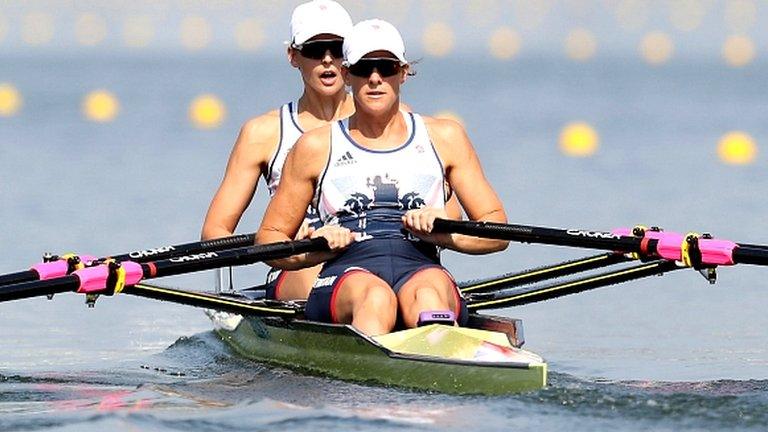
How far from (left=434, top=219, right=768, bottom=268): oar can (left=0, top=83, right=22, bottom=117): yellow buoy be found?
18756mm

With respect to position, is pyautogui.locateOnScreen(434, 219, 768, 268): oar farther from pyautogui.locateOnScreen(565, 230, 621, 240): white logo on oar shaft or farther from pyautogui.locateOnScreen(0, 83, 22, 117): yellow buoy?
pyautogui.locateOnScreen(0, 83, 22, 117): yellow buoy

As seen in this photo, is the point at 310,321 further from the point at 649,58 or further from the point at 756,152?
the point at 649,58

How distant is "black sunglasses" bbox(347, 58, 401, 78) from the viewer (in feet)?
27.2

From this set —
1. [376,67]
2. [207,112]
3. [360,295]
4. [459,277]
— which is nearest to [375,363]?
[360,295]

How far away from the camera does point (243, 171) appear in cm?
975

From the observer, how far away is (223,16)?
65.2m

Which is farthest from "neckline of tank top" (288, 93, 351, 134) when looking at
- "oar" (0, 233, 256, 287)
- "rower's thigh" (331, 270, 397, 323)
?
"rower's thigh" (331, 270, 397, 323)

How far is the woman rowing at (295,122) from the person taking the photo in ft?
31.2

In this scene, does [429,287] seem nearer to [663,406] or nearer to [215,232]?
[663,406]

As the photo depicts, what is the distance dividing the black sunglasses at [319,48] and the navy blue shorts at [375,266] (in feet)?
4.46

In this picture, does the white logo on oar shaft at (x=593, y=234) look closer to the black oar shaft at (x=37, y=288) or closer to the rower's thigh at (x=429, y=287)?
the rower's thigh at (x=429, y=287)

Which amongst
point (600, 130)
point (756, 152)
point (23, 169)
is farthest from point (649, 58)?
point (23, 169)

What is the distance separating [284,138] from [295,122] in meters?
0.10

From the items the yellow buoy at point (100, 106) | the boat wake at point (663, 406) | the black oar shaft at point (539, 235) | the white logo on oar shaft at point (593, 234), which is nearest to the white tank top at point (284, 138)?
the black oar shaft at point (539, 235)
